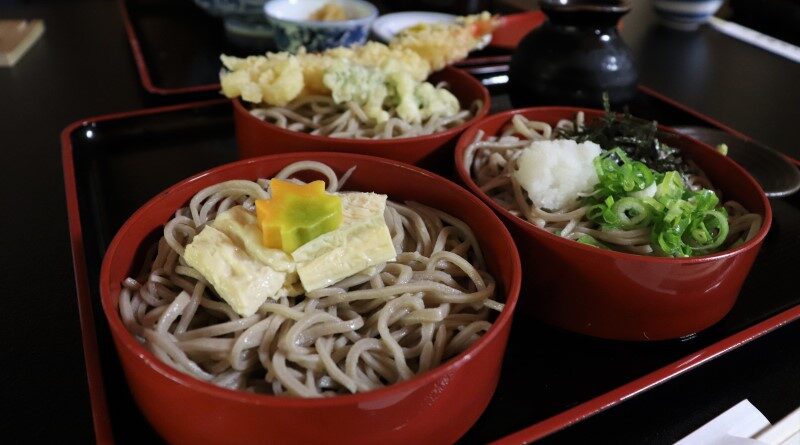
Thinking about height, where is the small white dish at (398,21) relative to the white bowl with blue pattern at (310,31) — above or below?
below

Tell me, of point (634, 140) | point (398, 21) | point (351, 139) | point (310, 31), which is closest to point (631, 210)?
point (634, 140)

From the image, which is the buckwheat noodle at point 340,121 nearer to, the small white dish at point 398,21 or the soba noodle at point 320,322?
the soba noodle at point 320,322

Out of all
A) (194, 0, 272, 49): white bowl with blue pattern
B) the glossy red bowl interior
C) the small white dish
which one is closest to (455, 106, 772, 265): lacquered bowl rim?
the glossy red bowl interior

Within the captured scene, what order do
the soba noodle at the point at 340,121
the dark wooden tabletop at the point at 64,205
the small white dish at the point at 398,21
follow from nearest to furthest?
the dark wooden tabletop at the point at 64,205
the soba noodle at the point at 340,121
the small white dish at the point at 398,21

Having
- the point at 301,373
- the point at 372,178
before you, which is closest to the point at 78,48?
the point at 372,178

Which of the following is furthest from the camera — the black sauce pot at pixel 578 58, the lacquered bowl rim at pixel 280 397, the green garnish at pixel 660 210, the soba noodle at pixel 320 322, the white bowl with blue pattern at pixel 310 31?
the white bowl with blue pattern at pixel 310 31

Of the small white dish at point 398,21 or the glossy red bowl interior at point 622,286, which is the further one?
the small white dish at point 398,21

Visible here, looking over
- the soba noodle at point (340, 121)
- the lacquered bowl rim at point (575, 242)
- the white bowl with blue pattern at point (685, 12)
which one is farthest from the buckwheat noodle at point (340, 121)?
the white bowl with blue pattern at point (685, 12)

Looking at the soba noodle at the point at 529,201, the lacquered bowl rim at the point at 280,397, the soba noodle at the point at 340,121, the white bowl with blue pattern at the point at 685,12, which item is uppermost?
the lacquered bowl rim at the point at 280,397

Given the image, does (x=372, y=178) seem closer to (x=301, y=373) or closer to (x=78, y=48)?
(x=301, y=373)
